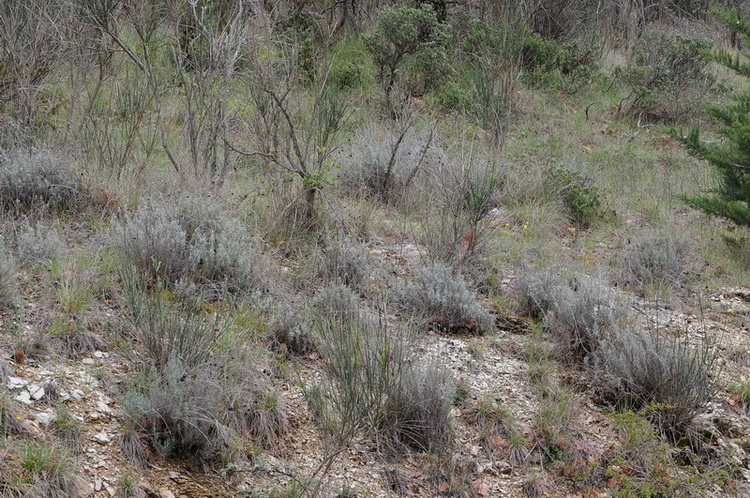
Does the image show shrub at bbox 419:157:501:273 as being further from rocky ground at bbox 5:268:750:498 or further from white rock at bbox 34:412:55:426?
white rock at bbox 34:412:55:426

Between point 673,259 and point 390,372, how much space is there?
3318 millimetres

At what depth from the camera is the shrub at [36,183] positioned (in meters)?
5.12

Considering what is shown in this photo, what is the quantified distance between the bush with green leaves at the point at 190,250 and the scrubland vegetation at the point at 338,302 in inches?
0.8

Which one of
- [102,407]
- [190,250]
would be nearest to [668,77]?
[190,250]

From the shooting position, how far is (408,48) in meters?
10.9

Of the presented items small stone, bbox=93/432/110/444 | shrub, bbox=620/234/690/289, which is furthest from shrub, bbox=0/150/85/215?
shrub, bbox=620/234/690/289

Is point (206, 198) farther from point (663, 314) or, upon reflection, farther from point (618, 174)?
point (618, 174)

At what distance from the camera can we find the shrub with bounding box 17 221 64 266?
432 cm

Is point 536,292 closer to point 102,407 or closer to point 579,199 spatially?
point 579,199

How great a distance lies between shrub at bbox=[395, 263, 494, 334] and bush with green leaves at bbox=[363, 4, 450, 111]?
592 cm

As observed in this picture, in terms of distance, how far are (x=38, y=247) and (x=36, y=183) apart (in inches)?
41.2

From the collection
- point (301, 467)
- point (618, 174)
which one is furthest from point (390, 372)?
point (618, 174)

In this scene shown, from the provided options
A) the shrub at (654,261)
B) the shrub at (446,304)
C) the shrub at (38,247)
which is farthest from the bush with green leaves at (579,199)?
the shrub at (38,247)

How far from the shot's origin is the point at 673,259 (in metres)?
5.84
